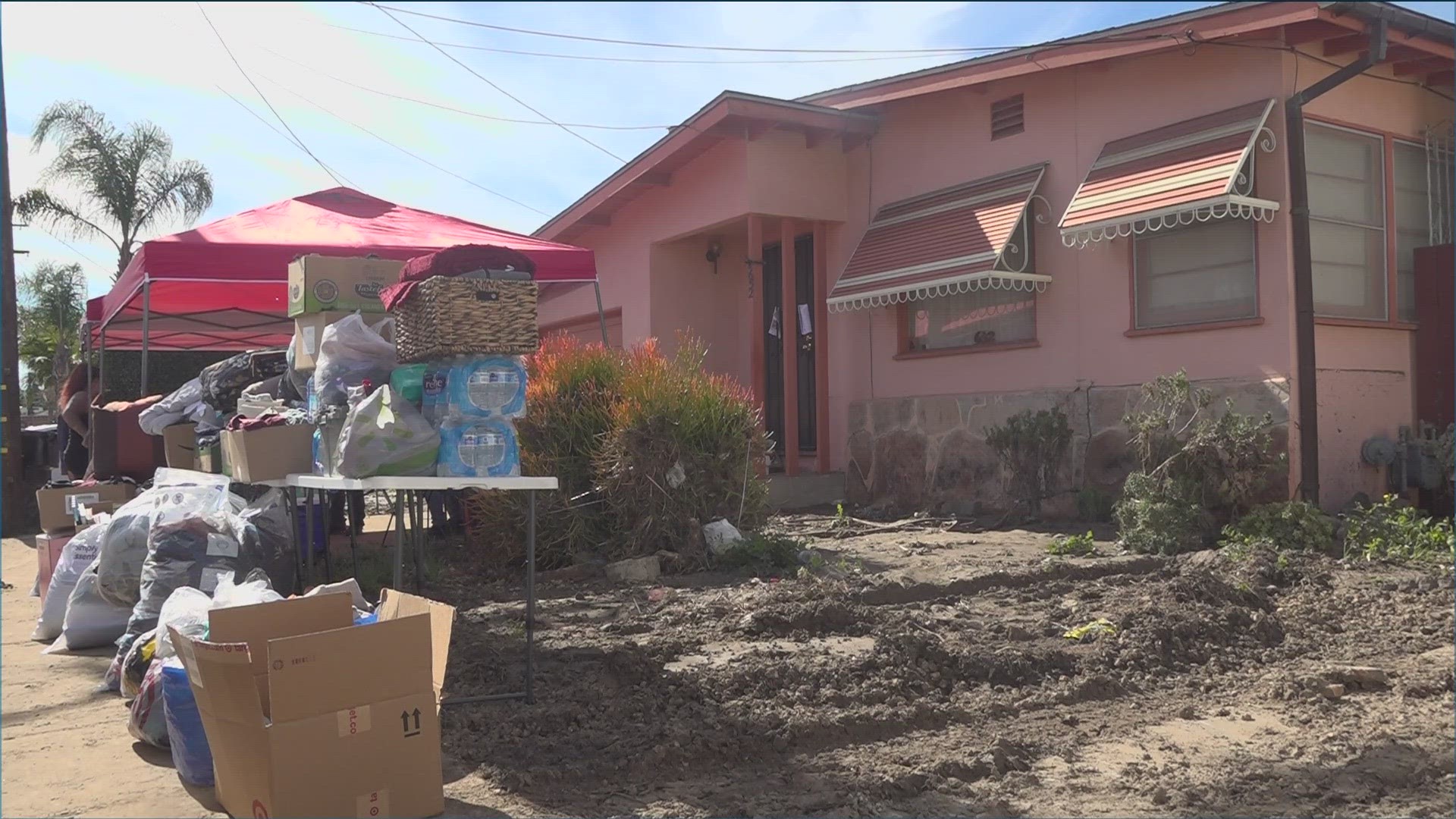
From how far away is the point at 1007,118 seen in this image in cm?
973

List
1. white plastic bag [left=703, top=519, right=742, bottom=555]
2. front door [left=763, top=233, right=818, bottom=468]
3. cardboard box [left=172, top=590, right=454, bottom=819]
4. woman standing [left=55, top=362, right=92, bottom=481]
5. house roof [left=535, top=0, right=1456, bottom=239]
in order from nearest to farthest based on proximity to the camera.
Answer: cardboard box [left=172, top=590, right=454, bottom=819] → white plastic bag [left=703, top=519, right=742, bottom=555] → house roof [left=535, top=0, right=1456, bottom=239] → woman standing [left=55, top=362, right=92, bottom=481] → front door [left=763, top=233, right=818, bottom=468]

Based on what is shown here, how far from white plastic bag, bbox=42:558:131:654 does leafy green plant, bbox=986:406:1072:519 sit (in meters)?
6.27

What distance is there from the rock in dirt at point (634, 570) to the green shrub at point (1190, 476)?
3.21 metres

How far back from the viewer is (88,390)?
945 centimetres

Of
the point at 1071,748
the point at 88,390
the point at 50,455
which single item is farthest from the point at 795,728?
the point at 50,455

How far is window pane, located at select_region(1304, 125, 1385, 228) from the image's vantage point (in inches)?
314

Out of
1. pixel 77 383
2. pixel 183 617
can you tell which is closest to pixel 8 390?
pixel 77 383

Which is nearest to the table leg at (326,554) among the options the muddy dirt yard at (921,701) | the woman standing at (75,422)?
the muddy dirt yard at (921,701)

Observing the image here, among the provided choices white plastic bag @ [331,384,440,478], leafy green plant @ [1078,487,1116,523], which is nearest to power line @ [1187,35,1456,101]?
leafy green plant @ [1078,487,1116,523]

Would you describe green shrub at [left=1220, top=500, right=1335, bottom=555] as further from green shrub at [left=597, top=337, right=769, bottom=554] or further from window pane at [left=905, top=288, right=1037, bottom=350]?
green shrub at [left=597, top=337, right=769, bottom=554]

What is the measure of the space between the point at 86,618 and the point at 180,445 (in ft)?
4.15

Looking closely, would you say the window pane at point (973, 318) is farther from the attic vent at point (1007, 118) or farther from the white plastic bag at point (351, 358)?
the white plastic bag at point (351, 358)

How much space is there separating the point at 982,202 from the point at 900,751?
6.85 meters

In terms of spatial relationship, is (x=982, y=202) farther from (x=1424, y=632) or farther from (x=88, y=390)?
(x=88, y=390)
